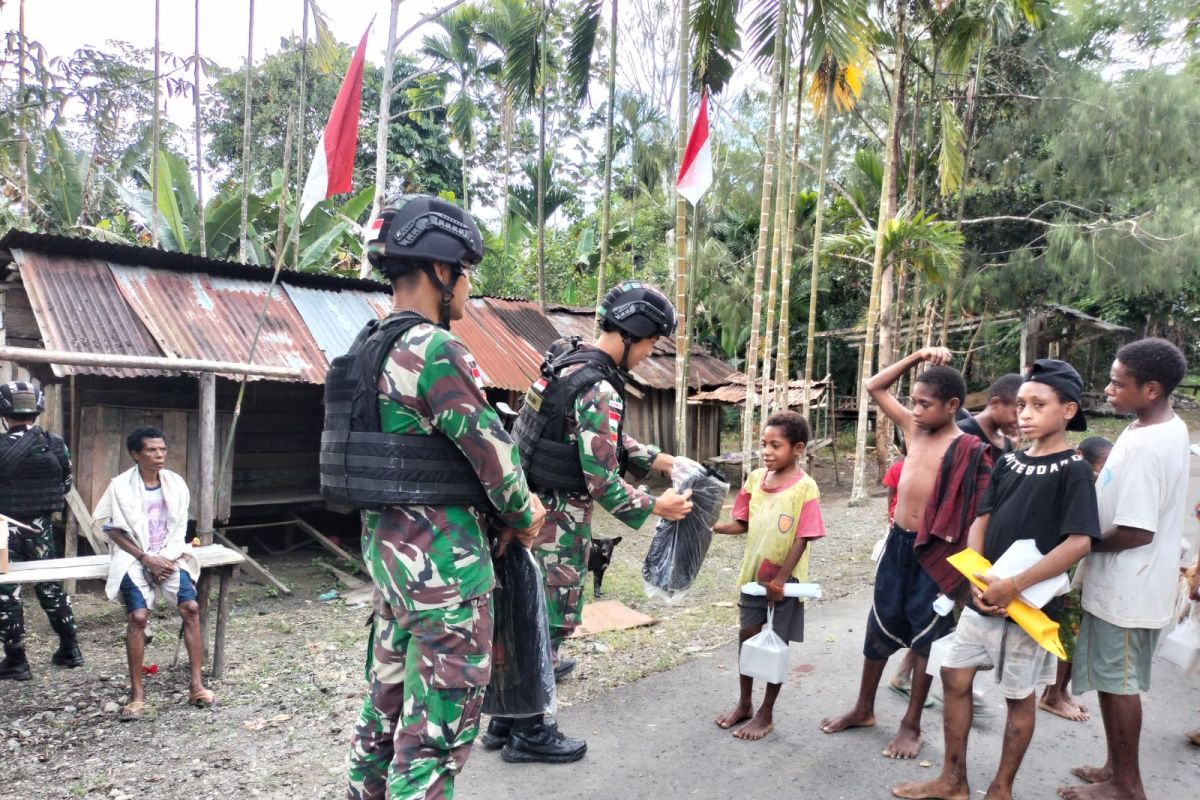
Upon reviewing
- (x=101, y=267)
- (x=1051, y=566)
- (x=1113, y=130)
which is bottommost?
(x=1051, y=566)

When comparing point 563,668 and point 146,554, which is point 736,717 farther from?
point 146,554

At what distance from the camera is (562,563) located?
3719 mm

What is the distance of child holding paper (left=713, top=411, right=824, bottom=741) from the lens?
3.79 meters

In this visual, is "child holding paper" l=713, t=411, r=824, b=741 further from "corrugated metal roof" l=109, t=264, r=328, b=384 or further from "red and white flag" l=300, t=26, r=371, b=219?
"corrugated metal roof" l=109, t=264, r=328, b=384

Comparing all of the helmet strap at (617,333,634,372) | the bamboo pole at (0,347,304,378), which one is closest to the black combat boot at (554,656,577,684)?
the helmet strap at (617,333,634,372)

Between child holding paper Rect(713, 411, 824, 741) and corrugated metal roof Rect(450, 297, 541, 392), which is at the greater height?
corrugated metal roof Rect(450, 297, 541, 392)

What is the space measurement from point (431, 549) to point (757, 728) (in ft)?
7.21

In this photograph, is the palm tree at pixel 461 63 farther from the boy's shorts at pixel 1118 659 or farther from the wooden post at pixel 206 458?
the boy's shorts at pixel 1118 659

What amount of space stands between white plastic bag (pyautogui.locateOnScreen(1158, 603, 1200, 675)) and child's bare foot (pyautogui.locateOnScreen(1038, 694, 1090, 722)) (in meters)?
0.60

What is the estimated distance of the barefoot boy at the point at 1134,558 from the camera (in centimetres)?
305

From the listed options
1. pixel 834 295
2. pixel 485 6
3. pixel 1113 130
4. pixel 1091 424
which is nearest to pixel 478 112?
pixel 485 6

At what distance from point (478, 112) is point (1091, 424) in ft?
58.7

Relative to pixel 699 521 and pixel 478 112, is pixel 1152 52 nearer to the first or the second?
pixel 478 112

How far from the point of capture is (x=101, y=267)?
7.39 metres
